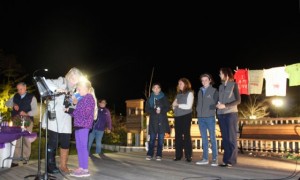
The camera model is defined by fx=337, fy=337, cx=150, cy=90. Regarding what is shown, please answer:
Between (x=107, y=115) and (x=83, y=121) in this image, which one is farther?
(x=107, y=115)

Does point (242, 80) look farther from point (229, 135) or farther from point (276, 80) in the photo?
point (229, 135)

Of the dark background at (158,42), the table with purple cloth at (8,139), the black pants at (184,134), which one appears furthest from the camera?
the dark background at (158,42)

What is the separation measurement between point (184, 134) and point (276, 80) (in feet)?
19.1

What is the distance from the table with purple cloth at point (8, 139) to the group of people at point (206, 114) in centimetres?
253

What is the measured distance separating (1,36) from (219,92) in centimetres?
2513

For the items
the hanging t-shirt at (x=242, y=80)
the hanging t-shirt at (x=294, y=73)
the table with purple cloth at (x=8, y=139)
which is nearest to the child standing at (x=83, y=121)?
the table with purple cloth at (x=8, y=139)

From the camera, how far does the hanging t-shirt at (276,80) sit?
11.1 meters

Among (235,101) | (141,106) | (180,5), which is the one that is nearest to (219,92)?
(235,101)

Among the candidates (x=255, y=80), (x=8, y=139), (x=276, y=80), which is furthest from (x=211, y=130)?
(x=255, y=80)

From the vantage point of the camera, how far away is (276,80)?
11.2m

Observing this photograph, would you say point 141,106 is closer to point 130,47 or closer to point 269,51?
point 269,51

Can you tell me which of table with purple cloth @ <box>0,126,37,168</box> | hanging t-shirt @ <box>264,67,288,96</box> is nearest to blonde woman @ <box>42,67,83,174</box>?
table with purple cloth @ <box>0,126,37,168</box>

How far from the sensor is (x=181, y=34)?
26453 millimetres

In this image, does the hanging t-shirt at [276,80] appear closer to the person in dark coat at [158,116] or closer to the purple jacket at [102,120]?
the person in dark coat at [158,116]
